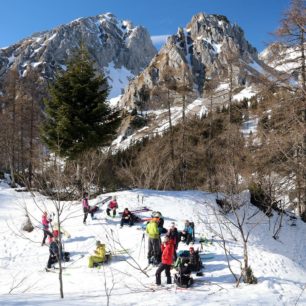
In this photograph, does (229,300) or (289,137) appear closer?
(229,300)

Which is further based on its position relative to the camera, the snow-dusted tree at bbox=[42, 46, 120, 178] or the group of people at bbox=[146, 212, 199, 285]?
the snow-dusted tree at bbox=[42, 46, 120, 178]

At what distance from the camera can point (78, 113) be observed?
862 inches

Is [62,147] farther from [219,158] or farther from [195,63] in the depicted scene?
[195,63]

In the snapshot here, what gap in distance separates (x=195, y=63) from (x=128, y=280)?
6911 inches

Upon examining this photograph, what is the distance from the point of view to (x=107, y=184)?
28.9m

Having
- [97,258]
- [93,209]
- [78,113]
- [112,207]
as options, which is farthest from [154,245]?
[78,113]

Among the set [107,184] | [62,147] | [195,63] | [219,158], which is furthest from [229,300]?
[195,63]

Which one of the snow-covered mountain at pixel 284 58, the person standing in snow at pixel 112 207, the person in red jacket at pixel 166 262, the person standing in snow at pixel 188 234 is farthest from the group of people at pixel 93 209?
the snow-covered mountain at pixel 284 58

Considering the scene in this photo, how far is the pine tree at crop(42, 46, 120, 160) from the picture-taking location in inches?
850

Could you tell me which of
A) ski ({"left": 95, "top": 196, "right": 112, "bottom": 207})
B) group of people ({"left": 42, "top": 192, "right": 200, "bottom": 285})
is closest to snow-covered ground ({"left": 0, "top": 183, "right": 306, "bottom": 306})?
group of people ({"left": 42, "top": 192, "right": 200, "bottom": 285})

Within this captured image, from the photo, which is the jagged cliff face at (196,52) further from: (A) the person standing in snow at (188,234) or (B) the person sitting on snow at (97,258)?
(B) the person sitting on snow at (97,258)

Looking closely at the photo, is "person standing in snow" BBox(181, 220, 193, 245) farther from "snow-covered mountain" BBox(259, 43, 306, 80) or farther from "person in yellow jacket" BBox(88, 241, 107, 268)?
"snow-covered mountain" BBox(259, 43, 306, 80)

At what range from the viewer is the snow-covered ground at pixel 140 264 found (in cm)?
1037

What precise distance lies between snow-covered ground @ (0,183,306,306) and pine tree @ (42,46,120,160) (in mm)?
3656
